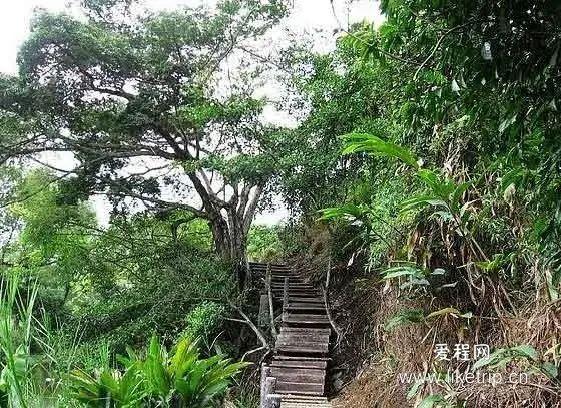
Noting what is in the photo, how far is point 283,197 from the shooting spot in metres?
6.27

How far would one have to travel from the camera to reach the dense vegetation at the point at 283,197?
1591 millimetres

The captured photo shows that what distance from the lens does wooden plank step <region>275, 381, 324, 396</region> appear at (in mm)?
4715

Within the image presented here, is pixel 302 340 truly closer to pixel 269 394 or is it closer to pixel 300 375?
pixel 300 375

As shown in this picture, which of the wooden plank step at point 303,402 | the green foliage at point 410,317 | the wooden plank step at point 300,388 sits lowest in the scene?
the wooden plank step at point 303,402

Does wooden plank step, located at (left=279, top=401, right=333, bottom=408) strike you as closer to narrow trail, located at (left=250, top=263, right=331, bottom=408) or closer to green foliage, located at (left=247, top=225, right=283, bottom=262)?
narrow trail, located at (left=250, top=263, right=331, bottom=408)

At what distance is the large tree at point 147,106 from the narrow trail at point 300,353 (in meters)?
1.37

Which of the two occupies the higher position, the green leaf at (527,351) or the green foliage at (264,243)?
the green foliage at (264,243)

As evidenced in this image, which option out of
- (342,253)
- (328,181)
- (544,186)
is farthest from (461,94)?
(342,253)

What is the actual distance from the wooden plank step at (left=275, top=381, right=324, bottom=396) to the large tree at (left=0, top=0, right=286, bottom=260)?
2213mm

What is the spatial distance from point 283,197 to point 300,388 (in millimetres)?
2369

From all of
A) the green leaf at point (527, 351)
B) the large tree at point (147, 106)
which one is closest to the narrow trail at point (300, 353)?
the large tree at point (147, 106)

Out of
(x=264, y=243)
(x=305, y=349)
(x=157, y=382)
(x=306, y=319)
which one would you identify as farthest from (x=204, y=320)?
(x=264, y=243)

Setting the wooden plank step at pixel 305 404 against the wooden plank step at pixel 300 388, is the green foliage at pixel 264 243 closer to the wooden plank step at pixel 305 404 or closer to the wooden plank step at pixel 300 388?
the wooden plank step at pixel 300 388

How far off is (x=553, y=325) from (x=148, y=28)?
626 cm
